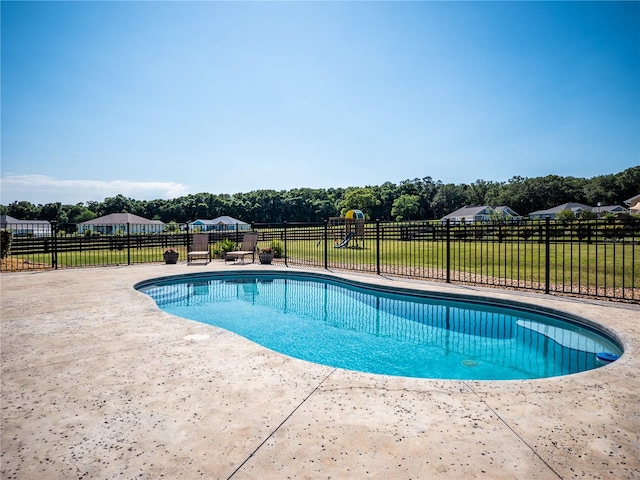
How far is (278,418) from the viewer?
2.48m

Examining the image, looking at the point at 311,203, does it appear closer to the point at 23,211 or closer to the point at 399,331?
the point at 23,211

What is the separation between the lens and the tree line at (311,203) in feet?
Result: 233

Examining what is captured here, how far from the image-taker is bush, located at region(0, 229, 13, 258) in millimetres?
13352

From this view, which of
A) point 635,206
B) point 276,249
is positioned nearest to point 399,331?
point 276,249

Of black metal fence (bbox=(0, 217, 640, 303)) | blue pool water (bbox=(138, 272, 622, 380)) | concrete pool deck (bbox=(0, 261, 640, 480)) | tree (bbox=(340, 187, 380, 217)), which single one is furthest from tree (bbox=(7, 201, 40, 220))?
concrete pool deck (bbox=(0, 261, 640, 480))

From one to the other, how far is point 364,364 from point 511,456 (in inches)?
101

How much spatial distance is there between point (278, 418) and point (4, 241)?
16622mm

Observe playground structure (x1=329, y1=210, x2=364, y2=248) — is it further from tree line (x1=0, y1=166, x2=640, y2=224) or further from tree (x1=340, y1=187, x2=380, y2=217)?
tree (x1=340, y1=187, x2=380, y2=217)

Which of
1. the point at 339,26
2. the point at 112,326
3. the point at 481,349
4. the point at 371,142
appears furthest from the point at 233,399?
the point at 371,142

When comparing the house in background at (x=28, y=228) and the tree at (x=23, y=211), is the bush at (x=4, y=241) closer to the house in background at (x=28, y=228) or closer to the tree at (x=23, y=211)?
the house in background at (x=28, y=228)

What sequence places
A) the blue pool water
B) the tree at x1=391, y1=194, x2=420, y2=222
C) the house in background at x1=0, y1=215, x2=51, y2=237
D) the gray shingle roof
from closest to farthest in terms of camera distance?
the blue pool water
the house in background at x1=0, y1=215, x2=51, y2=237
the gray shingle roof
the tree at x1=391, y1=194, x2=420, y2=222

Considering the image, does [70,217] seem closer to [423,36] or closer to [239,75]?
[239,75]

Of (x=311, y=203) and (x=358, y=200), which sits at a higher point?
(x=358, y=200)

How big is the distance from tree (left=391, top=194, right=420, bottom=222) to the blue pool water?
2948 inches
